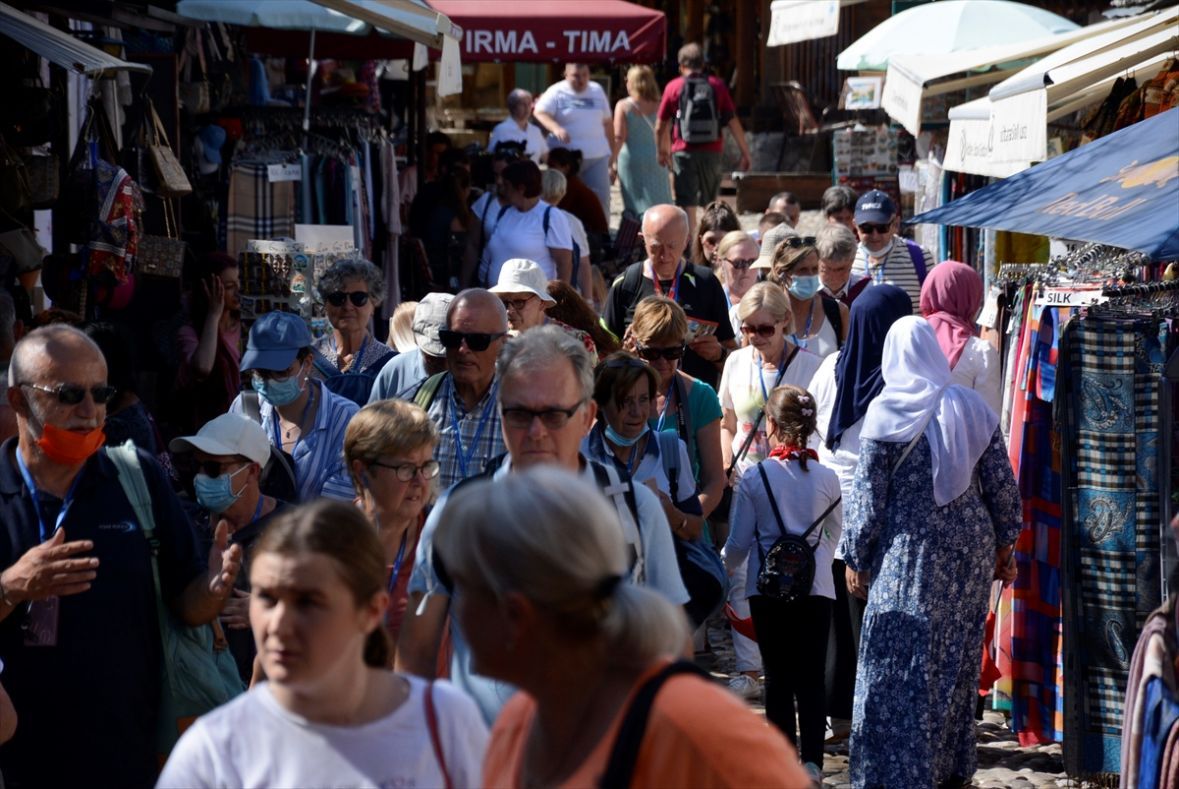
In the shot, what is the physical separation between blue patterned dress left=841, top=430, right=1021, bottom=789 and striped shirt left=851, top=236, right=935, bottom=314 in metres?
4.05

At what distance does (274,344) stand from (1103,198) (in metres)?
2.89

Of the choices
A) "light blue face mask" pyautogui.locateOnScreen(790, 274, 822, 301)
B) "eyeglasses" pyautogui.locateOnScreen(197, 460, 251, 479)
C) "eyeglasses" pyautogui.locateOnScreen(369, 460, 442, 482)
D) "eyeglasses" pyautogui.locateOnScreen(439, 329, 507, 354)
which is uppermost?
"light blue face mask" pyautogui.locateOnScreen(790, 274, 822, 301)

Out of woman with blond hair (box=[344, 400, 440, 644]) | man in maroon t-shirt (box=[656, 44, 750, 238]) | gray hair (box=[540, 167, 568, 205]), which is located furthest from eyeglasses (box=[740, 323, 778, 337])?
man in maroon t-shirt (box=[656, 44, 750, 238])

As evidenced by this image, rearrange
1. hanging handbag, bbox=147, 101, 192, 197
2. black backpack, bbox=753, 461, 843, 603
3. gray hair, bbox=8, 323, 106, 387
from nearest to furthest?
gray hair, bbox=8, 323, 106, 387
black backpack, bbox=753, 461, 843, 603
hanging handbag, bbox=147, 101, 192, 197

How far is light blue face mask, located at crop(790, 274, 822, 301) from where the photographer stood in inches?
368

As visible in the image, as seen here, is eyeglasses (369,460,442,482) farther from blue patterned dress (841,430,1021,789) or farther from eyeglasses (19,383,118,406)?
blue patterned dress (841,430,1021,789)

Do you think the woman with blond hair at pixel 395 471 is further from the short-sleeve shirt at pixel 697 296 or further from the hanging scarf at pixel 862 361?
the short-sleeve shirt at pixel 697 296

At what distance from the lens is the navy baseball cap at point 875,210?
34.7ft

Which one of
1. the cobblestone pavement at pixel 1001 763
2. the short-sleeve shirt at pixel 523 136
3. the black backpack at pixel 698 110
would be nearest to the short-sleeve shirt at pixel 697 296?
the cobblestone pavement at pixel 1001 763

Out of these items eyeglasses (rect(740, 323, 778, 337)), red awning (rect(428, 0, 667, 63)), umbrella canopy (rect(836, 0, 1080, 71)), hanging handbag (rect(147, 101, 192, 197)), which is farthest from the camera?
red awning (rect(428, 0, 667, 63))

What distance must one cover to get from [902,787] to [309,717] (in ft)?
13.4

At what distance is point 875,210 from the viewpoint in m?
10.6

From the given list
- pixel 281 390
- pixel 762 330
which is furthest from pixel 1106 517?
pixel 281 390

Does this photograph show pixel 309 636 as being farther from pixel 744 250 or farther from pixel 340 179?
pixel 340 179
